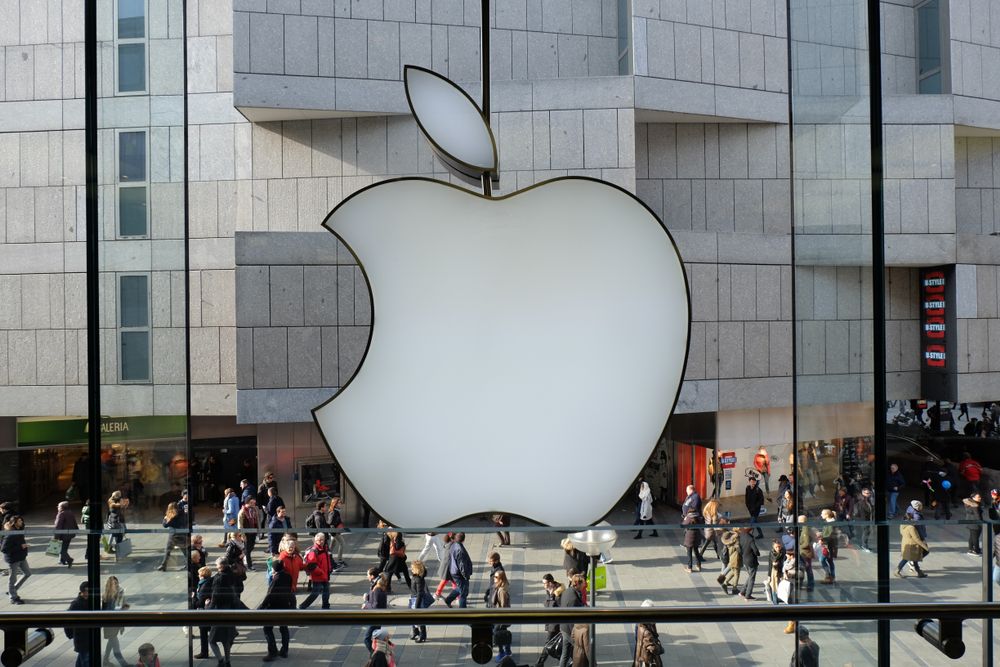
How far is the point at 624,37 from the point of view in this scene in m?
12.7

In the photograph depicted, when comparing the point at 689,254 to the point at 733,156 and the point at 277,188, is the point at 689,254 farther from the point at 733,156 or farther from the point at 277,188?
the point at 277,188

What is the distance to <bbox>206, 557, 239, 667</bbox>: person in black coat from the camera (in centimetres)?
271

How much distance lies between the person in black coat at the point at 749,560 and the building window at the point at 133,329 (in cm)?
322

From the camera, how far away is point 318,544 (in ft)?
9.92

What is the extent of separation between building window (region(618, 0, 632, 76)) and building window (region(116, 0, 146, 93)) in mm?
10107

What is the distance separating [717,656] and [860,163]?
246 centimetres

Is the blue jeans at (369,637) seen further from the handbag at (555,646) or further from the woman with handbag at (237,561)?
the handbag at (555,646)

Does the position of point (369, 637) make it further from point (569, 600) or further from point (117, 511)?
Answer: point (117, 511)

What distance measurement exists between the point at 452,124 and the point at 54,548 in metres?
2.52

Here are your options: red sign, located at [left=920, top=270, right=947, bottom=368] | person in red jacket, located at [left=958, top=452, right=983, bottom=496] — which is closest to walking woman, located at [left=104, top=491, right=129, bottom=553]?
person in red jacket, located at [left=958, top=452, right=983, bottom=496]

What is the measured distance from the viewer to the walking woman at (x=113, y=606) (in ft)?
10.1

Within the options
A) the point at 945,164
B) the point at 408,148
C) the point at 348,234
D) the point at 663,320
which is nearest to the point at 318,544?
the point at 348,234

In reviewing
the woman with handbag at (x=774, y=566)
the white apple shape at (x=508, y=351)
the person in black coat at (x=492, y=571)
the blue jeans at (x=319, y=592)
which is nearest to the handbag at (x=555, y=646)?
the person in black coat at (x=492, y=571)

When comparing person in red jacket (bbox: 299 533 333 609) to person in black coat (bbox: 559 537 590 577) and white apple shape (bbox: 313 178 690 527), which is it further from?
person in black coat (bbox: 559 537 590 577)
